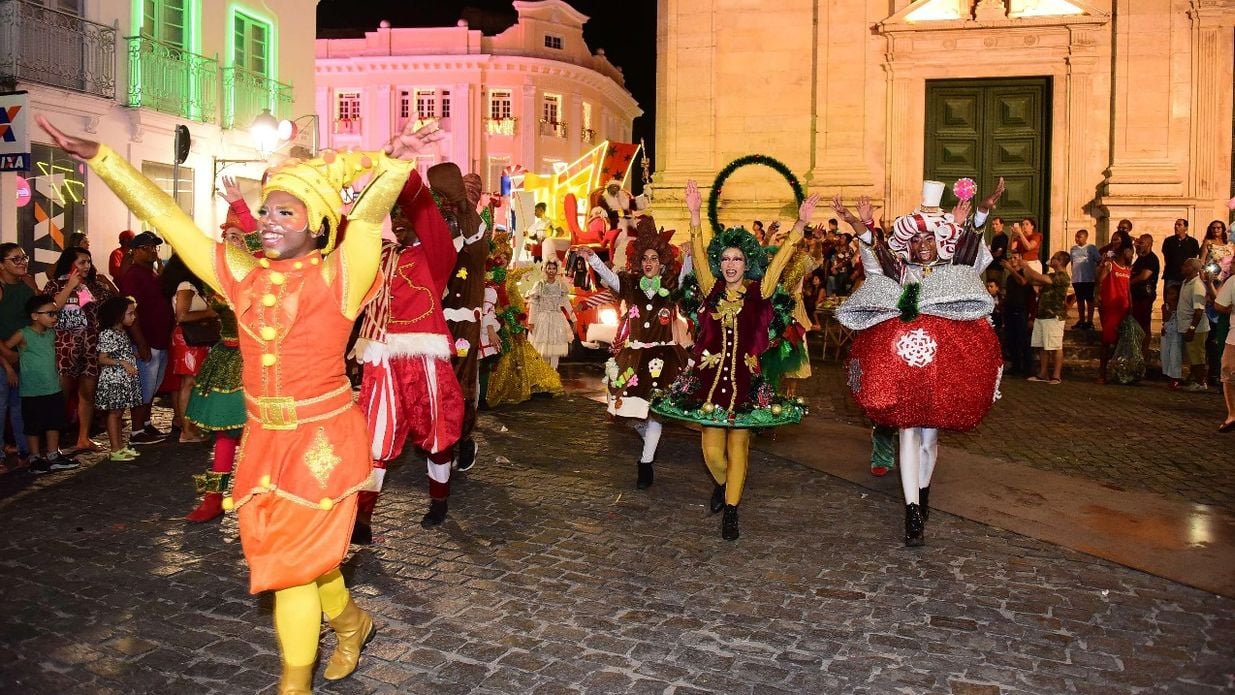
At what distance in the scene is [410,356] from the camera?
620cm

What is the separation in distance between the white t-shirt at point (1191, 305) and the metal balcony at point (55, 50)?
16.7 m

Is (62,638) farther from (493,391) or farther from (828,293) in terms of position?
(828,293)

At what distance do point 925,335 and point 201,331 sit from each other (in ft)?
18.3

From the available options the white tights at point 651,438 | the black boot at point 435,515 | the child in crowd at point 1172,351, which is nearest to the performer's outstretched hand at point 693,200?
the white tights at point 651,438

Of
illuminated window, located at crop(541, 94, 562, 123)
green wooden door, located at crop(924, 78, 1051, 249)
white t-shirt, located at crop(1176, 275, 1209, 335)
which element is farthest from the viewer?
illuminated window, located at crop(541, 94, 562, 123)

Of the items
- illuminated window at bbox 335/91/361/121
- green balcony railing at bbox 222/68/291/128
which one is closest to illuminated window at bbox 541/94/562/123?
illuminated window at bbox 335/91/361/121

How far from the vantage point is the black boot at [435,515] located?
6730mm

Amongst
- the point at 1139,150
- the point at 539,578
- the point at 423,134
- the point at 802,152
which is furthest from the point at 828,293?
the point at 423,134

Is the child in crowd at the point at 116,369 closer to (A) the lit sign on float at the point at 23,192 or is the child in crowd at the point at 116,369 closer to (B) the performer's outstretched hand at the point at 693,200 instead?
(B) the performer's outstretched hand at the point at 693,200

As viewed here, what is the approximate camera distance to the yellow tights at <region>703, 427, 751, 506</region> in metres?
6.44

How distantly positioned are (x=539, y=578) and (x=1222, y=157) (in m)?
17.8

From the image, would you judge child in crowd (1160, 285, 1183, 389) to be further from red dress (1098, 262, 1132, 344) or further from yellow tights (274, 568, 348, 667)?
yellow tights (274, 568, 348, 667)

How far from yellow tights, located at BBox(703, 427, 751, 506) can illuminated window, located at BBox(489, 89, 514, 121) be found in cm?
4503

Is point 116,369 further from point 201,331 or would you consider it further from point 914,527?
point 914,527
